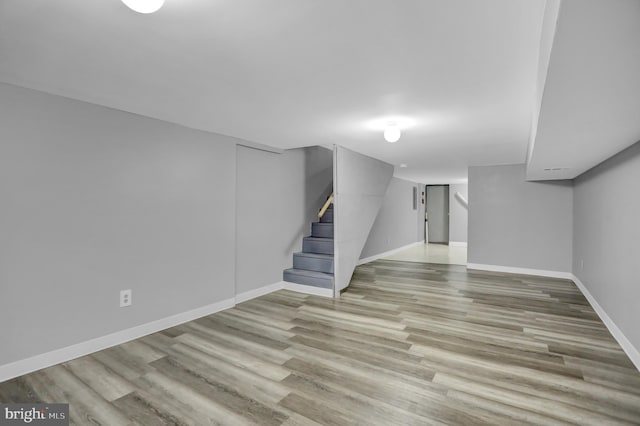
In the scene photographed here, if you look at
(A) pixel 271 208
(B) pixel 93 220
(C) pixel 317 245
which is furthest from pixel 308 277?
(B) pixel 93 220

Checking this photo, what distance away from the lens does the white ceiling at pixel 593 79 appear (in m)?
0.92

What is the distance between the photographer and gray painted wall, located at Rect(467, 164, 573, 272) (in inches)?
225

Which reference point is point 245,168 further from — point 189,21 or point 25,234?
point 189,21

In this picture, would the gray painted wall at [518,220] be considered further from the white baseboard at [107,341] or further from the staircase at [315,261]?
the white baseboard at [107,341]

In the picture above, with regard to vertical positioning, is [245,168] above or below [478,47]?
below

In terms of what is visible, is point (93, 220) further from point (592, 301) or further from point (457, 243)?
point (457, 243)

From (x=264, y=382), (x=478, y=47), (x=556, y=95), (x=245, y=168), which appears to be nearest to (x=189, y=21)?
(x=478, y=47)

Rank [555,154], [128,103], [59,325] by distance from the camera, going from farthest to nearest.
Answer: [555,154]
[128,103]
[59,325]

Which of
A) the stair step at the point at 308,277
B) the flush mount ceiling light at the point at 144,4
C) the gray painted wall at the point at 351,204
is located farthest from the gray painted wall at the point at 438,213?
the flush mount ceiling light at the point at 144,4

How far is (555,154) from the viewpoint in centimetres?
312

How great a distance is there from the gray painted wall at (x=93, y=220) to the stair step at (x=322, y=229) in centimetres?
214

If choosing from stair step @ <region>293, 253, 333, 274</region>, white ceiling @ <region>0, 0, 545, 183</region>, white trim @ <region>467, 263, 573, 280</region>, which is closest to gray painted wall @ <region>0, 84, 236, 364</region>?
white ceiling @ <region>0, 0, 545, 183</region>

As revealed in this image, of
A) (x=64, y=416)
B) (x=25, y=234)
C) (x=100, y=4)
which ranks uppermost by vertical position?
(x=100, y=4)

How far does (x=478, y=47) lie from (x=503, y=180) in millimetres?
5213
